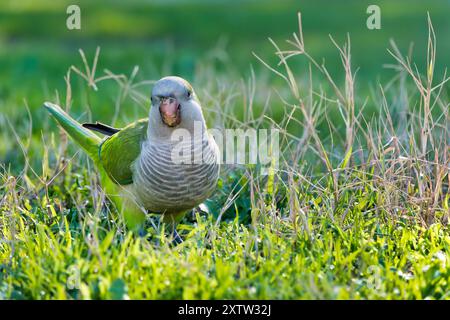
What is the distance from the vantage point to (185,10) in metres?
12.3

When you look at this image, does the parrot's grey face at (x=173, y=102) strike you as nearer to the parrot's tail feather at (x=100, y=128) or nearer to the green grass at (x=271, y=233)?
the green grass at (x=271, y=233)

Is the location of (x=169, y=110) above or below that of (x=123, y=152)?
above

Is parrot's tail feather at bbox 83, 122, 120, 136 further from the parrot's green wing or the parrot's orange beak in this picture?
the parrot's orange beak

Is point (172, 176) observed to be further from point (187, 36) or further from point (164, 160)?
point (187, 36)

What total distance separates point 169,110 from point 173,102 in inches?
1.5

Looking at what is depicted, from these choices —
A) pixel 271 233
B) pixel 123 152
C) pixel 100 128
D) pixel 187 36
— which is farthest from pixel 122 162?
pixel 187 36

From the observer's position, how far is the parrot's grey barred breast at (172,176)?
138 inches

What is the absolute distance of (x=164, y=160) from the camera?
351 cm

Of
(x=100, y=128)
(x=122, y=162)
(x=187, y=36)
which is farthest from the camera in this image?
(x=187, y=36)

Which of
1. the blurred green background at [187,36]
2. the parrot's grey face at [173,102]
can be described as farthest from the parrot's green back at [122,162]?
the blurred green background at [187,36]

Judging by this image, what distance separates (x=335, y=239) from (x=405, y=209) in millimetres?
471

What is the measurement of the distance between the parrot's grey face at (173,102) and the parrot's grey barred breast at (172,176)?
0.13m
